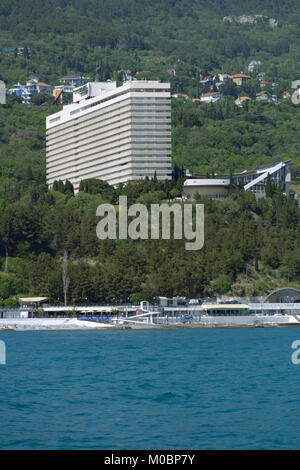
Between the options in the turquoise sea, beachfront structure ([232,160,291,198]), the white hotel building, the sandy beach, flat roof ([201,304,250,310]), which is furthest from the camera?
the white hotel building

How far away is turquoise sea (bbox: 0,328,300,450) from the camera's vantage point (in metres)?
32.0

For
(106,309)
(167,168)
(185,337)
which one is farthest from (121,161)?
(185,337)

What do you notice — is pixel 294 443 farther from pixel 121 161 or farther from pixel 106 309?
pixel 121 161

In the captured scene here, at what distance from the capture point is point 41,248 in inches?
5231

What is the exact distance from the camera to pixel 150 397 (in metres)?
42.5

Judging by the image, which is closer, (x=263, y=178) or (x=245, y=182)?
(x=263, y=178)

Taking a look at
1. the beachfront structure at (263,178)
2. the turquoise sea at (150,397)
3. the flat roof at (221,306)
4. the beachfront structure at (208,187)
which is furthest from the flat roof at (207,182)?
the turquoise sea at (150,397)

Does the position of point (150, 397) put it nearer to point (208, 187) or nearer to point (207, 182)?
point (208, 187)

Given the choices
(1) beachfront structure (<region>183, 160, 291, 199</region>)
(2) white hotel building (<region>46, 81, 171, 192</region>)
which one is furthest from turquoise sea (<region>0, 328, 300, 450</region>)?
(2) white hotel building (<region>46, 81, 171, 192</region>)

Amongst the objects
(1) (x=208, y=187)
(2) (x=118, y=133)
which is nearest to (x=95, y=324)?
(1) (x=208, y=187)

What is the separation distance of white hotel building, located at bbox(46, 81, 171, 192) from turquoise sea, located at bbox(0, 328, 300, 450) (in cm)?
8649

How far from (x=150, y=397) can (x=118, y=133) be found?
122835 millimetres

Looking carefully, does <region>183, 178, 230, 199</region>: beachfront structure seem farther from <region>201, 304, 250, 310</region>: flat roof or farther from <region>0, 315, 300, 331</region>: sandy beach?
<region>0, 315, 300, 331</region>: sandy beach

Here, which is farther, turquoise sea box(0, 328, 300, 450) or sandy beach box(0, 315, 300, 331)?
sandy beach box(0, 315, 300, 331)
